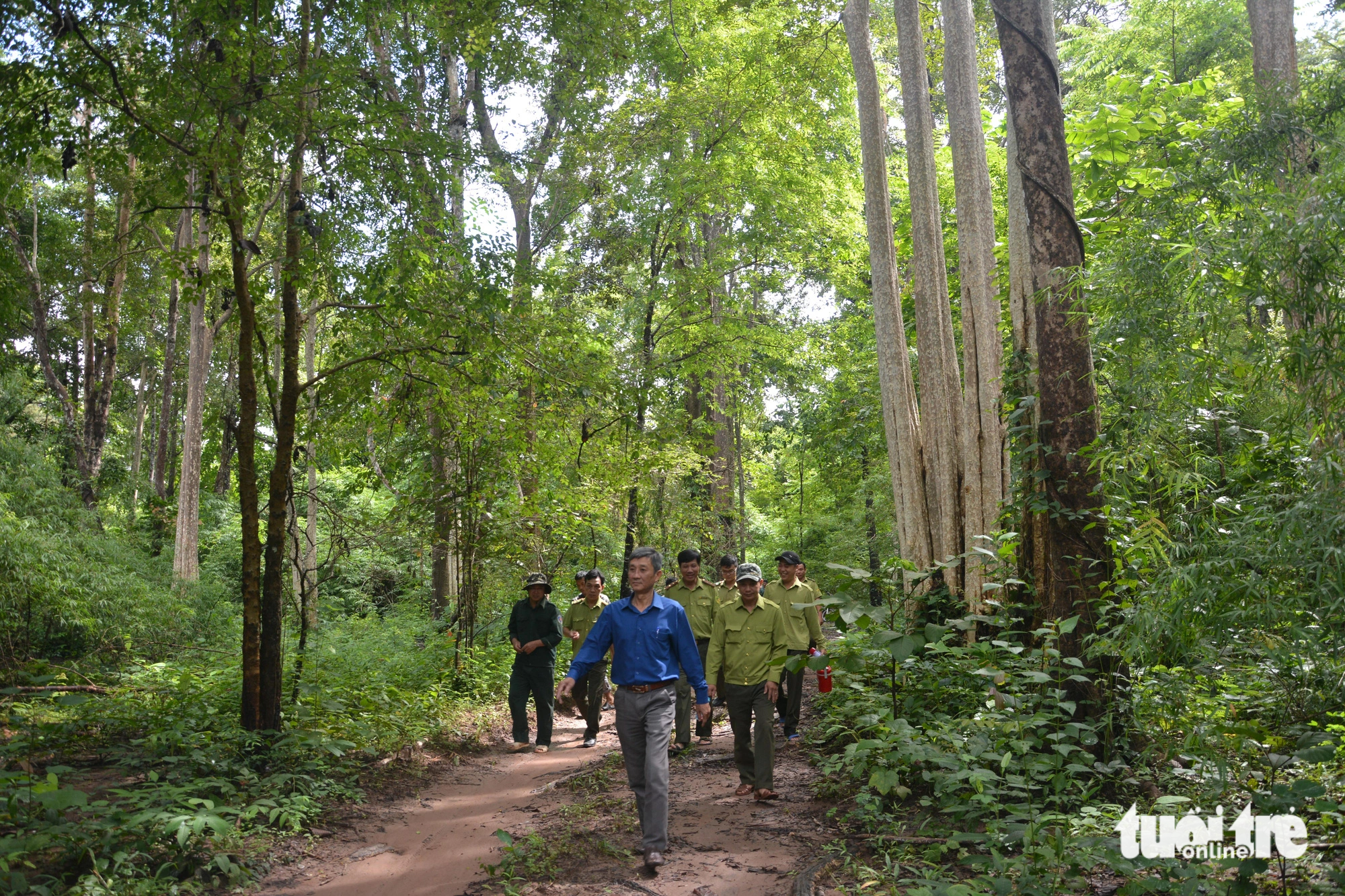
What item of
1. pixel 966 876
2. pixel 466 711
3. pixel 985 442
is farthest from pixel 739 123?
pixel 966 876

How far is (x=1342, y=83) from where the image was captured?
188 inches

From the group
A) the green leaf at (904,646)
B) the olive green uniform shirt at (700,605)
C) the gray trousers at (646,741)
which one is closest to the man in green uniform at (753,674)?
the gray trousers at (646,741)

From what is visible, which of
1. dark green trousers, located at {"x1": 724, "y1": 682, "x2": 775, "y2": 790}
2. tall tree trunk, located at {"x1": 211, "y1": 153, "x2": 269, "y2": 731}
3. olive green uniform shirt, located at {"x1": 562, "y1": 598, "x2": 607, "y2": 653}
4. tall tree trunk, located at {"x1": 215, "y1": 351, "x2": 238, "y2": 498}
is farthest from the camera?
tall tree trunk, located at {"x1": 215, "y1": 351, "x2": 238, "y2": 498}

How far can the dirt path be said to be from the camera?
4770 mm

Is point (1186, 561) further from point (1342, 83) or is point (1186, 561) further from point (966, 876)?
point (1342, 83)

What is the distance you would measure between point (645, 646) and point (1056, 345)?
3365mm

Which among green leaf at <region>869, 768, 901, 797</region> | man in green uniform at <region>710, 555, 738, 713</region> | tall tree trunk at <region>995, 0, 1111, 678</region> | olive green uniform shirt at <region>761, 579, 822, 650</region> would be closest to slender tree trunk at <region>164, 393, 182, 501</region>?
man in green uniform at <region>710, 555, 738, 713</region>

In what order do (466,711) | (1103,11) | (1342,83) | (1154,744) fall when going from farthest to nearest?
(1103,11) → (466,711) → (1154,744) → (1342,83)

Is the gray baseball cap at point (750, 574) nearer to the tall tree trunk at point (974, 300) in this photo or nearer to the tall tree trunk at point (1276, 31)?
the tall tree trunk at point (974, 300)

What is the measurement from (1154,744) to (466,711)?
7464mm

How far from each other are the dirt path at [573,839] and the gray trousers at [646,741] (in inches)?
14.7

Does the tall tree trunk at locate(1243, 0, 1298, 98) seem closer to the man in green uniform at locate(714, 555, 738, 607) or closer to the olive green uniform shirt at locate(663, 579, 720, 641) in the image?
the man in green uniform at locate(714, 555, 738, 607)

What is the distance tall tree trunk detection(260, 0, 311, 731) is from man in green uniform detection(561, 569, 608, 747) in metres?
3.57

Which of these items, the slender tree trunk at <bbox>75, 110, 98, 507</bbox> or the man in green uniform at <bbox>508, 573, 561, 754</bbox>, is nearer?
the man in green uniform at <bbox>508, 573, 561, 754</bbox>
